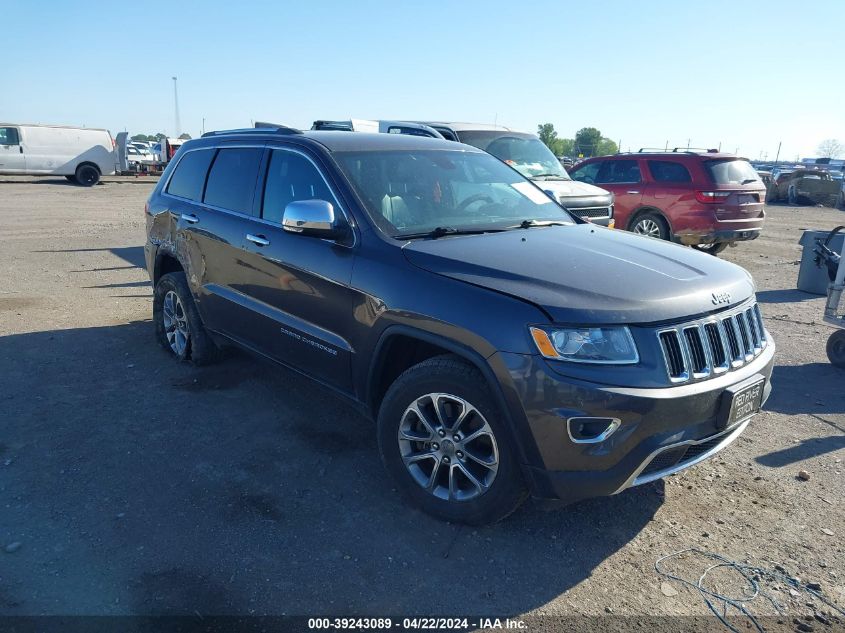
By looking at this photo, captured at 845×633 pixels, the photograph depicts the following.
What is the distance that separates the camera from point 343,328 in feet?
12.0

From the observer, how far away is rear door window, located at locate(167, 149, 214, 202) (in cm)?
515

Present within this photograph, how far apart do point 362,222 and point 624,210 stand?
9223 millimetres

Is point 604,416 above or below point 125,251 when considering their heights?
above

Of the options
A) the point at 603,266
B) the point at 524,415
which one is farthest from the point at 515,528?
the point at 603,266

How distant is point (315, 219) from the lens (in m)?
3.57

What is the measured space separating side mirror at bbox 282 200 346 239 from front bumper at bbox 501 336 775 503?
1311 mm

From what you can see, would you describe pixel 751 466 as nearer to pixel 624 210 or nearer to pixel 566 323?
pixel 566 323

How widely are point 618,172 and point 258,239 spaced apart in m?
9.41

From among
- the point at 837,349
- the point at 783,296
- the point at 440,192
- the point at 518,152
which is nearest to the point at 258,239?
the point at 440,192

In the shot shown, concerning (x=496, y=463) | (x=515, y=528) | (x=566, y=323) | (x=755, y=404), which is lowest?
(x=515, y=528)

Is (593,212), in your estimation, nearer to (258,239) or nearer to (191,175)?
(191,175)

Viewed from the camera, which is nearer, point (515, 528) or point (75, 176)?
point (515, 528)

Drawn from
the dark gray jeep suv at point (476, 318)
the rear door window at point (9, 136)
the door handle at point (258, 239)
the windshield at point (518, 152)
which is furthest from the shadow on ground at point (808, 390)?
the rear door window at point (9, 136)

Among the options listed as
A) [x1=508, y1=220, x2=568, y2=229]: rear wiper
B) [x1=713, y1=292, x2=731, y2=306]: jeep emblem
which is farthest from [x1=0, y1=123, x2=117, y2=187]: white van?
[x1=713, y1=292, x2=731, y2=306]: jeep emblem
